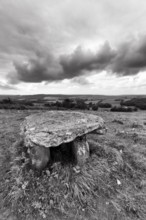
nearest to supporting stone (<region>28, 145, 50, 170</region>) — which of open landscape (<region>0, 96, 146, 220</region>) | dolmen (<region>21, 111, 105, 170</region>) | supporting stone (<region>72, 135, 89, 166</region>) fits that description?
dolmen (<region>21, 111, 105, 170</region>)

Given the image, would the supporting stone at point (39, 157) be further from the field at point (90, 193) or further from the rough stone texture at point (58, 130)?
the field at point (90, 193)

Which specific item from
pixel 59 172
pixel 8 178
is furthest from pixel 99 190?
pixel 8 178

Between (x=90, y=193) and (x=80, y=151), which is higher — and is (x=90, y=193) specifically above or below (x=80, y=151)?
below

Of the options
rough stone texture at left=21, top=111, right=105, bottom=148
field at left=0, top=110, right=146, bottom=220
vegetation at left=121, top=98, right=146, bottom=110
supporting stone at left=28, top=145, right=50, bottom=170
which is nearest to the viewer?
field at left=0, top=110, right=146, bottom=220

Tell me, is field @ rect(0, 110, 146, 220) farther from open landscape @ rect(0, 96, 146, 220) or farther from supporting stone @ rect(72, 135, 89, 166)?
supporting stone @ rect(72, 135, 89, 166)

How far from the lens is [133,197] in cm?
312

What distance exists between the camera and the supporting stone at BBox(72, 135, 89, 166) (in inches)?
152

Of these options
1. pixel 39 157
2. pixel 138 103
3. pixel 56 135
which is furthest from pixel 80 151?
pixel 138 103

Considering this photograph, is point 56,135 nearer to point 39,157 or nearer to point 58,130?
point 58,130

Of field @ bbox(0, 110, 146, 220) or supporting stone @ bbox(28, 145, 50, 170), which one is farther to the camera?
supporting stone @ bbox(28, 145, 50, 170)

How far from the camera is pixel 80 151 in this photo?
3928 millimetres

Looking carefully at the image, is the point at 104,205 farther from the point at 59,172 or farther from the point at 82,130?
the point at 82,130

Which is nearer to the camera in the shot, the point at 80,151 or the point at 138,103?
the point at 80,151

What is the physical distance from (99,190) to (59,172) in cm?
122
